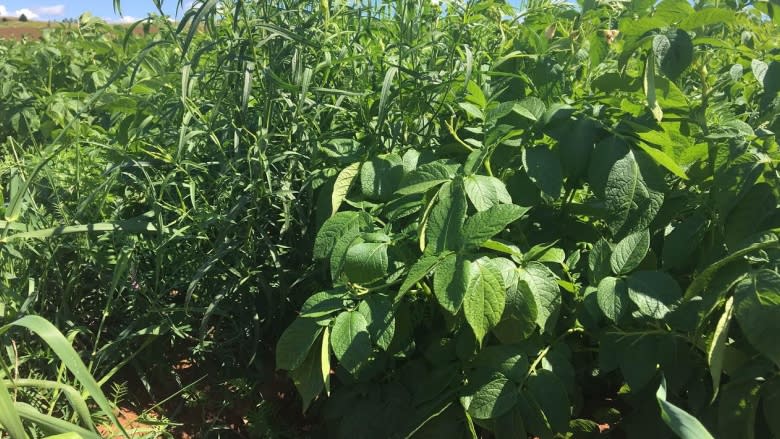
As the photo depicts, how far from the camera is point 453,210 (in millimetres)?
1350

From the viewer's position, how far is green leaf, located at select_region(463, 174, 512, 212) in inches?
54.2

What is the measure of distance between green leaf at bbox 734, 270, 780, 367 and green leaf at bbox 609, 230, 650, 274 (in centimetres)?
22

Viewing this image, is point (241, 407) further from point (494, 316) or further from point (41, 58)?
point (41, 58)

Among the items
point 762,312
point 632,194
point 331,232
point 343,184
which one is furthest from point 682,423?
point 343,184

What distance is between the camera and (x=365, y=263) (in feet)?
4.44

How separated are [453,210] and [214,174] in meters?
0.89

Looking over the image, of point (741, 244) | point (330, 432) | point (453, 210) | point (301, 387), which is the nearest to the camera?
point (741, 244)

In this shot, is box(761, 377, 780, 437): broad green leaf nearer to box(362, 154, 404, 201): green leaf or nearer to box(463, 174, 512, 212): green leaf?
box(463, 174, 512, 212): green leaf

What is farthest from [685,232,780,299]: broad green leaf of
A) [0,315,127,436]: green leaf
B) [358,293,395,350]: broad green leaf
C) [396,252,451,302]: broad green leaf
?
[0,315,127,436]: green leaf

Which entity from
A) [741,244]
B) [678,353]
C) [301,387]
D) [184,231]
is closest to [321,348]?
[301,387]

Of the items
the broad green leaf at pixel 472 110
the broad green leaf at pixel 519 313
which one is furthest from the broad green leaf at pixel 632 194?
the broad green leaf at pixel 472 110

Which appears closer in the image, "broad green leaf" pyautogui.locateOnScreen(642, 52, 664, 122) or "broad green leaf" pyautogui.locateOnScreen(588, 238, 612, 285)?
"broad green leaf" pyautogui.locateOnScreen(642, 52, 664, 122)

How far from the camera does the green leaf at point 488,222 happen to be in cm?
128

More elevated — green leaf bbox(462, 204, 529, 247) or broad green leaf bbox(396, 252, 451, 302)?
green leaf bbox(462, 204, 529, 247)
